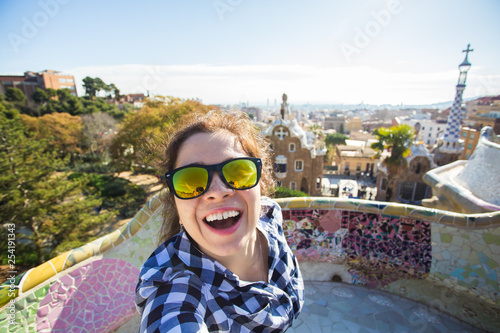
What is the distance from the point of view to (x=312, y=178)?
2131 centimetres

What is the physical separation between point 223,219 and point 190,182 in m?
0.35

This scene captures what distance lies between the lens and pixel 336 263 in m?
4.28

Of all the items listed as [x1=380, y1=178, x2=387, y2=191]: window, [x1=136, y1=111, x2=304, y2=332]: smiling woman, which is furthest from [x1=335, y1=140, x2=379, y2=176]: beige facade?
[x1=136, y1=111, x2=304, y2=332]: smiling woman

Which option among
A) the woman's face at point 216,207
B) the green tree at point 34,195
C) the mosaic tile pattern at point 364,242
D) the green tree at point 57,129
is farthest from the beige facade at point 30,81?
the woman's face at point 216,207

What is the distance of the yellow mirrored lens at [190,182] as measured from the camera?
1680 mm

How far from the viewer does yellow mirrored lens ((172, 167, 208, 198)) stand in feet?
5.51

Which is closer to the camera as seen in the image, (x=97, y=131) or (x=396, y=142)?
(x=396, y=142)

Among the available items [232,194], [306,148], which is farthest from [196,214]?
[306,148]

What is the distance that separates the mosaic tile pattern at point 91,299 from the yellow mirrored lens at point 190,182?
89.1 inches

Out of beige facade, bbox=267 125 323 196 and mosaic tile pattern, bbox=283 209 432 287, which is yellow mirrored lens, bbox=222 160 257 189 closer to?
mosaic tile pattern, bbox=283 209 432 287

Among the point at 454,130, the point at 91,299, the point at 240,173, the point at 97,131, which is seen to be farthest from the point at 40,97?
the point at 454,130

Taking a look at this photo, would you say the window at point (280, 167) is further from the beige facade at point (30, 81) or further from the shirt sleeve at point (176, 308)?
the beige facade at point (30, 81)

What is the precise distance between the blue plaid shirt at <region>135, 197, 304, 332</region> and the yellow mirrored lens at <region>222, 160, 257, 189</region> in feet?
1.71

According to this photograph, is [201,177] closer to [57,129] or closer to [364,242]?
[364,242]
